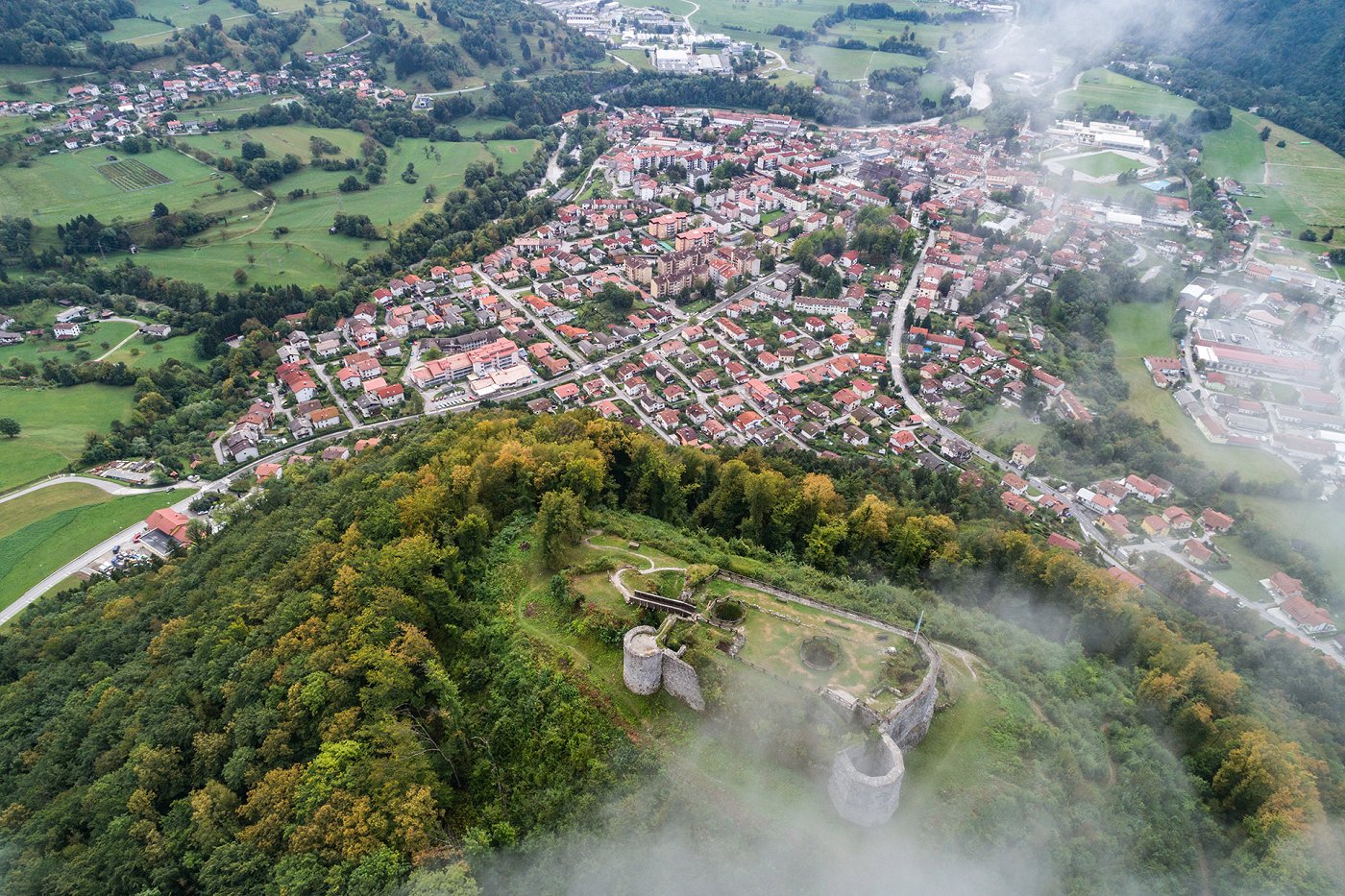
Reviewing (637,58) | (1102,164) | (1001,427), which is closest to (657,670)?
(1001,427)

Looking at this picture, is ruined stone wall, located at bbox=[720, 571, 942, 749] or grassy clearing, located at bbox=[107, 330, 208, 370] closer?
Result: ruined stone wall, located at bbox=[720, 571, 942, 749]

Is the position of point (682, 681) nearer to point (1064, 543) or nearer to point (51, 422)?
point (1064, 543)

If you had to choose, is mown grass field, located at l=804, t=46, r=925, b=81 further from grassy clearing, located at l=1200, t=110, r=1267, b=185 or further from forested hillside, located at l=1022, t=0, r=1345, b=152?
grassy clearing, located at l=1200, t=110, r=1267, b=185

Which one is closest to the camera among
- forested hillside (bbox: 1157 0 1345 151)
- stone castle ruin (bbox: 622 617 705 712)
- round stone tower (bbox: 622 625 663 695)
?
stone castle ruin (bbox: 622 617 705 712)

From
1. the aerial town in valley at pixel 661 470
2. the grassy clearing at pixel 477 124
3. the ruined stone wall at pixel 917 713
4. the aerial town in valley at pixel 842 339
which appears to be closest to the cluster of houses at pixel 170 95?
the aerial town in valley at pixel 661 470

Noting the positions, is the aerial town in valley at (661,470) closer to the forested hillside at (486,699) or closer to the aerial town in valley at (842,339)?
the forested hillside at (486,699)

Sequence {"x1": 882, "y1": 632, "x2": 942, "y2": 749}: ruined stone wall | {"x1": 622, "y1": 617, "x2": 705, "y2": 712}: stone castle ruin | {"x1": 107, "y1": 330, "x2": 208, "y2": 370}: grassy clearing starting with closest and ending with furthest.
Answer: {"x1": 882, "y1": 632, "x2": 942, "y2": 749}: ruined stone wall < {"x1": 622, "y1": 617, "x2": 705, "y2": 712}: stone castle ruin < {"x1": 107, "y1": 330, "x2": 208, "y2": 370}: grassy clearing

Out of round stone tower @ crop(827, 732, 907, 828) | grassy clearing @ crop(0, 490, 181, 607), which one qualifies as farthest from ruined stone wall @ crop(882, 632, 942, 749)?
grassy clearing @ crop(0, 490, 181, 607)

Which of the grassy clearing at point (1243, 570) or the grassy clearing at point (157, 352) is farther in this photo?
the grassy clearing at point (157, 352)
